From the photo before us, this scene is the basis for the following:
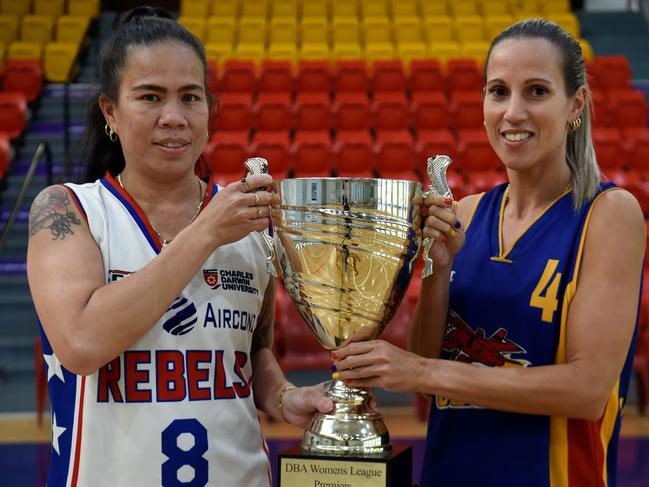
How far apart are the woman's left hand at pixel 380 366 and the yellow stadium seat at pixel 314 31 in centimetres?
808

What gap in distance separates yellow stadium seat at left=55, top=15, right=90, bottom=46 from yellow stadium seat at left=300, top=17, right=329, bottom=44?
8.07ft

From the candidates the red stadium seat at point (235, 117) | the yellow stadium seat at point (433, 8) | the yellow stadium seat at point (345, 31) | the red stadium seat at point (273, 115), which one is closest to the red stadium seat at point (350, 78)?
the red stadium seat at point (273, 115)

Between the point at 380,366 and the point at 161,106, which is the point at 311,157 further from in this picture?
the point at 380,366

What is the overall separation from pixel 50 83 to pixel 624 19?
7.00 meters

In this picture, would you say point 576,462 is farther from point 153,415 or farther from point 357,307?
point 153,415

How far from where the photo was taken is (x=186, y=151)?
1.52 metres

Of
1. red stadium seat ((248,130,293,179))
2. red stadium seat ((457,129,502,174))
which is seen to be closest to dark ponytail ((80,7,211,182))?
red stadium seat ((248,130,293,179))

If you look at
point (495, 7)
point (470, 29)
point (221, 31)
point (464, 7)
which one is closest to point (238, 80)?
point (221, 31)

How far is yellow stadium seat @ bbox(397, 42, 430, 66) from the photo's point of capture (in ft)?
28.6

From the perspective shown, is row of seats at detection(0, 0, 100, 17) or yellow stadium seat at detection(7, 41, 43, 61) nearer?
yellow stadium seat at detection(7, 41, 43, 61)


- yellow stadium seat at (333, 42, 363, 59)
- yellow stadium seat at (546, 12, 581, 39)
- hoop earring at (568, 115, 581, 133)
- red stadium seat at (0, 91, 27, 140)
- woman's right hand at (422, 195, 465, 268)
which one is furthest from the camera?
yellow stadium seat at (546, 12, 581, 39)

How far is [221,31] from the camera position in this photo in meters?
9.09

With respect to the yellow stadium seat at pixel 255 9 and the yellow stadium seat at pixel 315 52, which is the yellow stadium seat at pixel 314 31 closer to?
the yellow stadium seat at pixel 315 52

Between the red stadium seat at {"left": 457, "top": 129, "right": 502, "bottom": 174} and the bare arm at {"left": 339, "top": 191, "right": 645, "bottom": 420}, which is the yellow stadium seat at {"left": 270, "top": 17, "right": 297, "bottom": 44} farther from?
the bare arm at {"left": 339, "top": 191, "right": 645, "bottom": 420}
